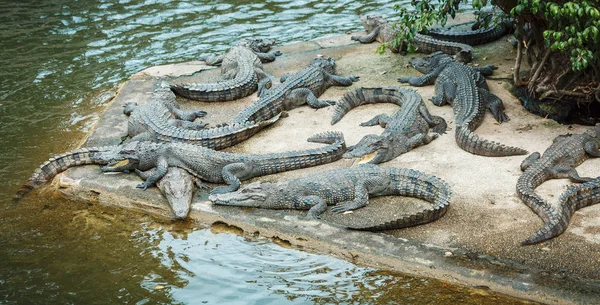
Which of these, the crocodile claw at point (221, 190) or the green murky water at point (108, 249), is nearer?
the green murky water at point (108, 249)

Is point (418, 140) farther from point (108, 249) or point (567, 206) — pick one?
point (108, 249)

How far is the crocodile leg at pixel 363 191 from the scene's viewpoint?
707cm

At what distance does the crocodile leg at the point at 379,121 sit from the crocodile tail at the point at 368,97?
52 centimetres

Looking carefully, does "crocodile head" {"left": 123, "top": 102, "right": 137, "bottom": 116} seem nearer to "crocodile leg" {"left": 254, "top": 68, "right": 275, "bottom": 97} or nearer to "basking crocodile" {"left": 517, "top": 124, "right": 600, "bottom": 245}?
"crocodile leg" {"left": 254, "top": 68, "right": 275, "bottom": 97}

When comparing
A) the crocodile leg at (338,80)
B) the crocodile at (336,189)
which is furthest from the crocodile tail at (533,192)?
the crocodile leg at (338,80)

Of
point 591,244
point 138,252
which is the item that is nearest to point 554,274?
point 591,244

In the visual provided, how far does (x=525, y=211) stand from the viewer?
21.8 feet

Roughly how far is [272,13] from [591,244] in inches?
403

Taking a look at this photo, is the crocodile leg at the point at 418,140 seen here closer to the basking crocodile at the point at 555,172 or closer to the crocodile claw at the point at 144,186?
the basking crocodile at the point at 555,172

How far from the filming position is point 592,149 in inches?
294

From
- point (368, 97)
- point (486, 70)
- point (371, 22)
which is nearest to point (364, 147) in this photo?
point (368, 97)

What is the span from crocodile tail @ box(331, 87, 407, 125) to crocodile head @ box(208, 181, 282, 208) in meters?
2.56

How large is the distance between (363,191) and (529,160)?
1.81 metres

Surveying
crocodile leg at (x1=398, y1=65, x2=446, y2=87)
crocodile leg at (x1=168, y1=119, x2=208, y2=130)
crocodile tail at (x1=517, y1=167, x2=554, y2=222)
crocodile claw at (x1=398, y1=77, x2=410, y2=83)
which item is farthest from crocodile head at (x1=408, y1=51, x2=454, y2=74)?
crocodile tail at (x1=517, y1=167, x2=554, y2=222)
